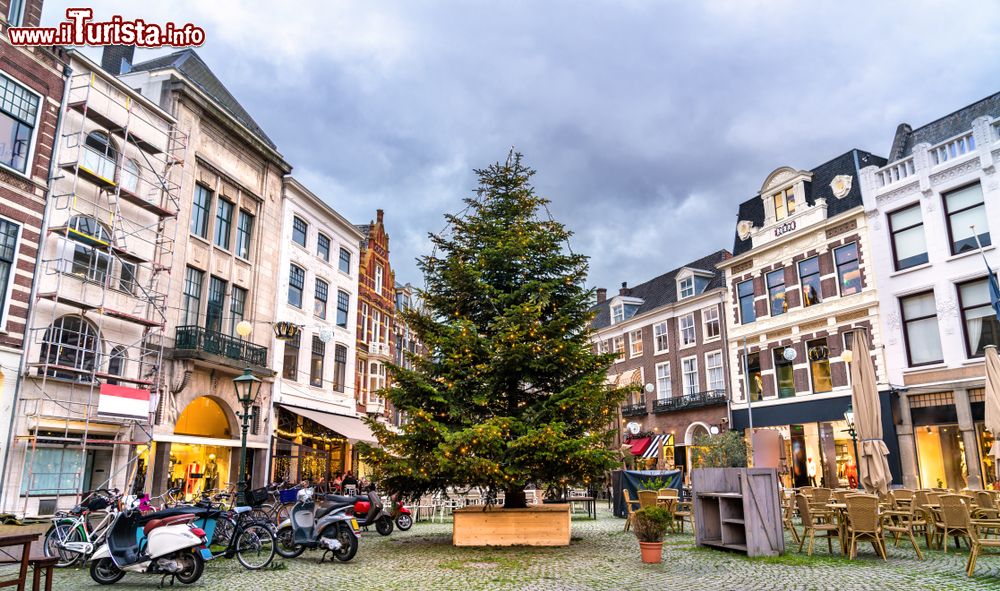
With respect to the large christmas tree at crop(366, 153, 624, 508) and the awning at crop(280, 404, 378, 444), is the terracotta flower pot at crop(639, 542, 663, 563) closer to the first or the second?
the large christmas tree at crop(366, 153, 624, 508)

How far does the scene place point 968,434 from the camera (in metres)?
23.2

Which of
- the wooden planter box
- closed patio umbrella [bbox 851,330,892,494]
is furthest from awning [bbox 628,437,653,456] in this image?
the wooden planter box

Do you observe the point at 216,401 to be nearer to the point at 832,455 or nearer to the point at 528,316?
the point at 528,316

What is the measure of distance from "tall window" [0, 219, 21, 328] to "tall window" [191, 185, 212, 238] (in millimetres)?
6943

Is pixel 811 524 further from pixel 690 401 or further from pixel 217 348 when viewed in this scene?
pixel 690 401

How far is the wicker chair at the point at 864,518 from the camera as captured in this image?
11.4m

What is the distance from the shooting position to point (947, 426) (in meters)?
24.3

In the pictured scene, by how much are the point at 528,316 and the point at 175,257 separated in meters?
13.6

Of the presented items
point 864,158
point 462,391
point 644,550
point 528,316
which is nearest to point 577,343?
point 528,316

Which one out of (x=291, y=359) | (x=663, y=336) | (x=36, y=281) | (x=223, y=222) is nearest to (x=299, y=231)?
(x=223, y=222)

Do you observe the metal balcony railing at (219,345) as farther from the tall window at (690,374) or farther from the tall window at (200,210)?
the tall window at (690,374)

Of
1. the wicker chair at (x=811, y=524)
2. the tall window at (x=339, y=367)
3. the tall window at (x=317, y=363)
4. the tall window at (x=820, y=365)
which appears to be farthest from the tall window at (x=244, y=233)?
the tall window at (x=820, y=365)

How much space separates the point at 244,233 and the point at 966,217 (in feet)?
88.6

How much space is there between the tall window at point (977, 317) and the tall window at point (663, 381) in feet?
61.3
